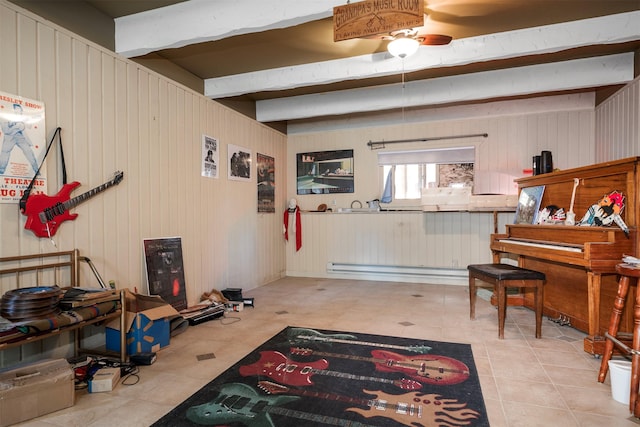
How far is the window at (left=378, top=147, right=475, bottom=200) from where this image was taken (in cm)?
529

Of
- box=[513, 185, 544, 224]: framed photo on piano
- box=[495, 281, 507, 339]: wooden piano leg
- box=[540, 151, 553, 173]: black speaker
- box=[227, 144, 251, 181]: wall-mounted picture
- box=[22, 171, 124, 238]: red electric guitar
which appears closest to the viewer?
box=[22, 171, 124, 238]: red electric guitar

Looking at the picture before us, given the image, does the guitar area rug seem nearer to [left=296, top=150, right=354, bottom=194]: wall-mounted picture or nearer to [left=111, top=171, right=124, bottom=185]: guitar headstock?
[left=111, top=171, right=124, bottom=185]: guitar headstock

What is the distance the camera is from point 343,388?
7.02ft

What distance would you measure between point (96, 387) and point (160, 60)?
3.08 meters

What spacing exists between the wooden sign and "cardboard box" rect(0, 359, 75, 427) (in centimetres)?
274

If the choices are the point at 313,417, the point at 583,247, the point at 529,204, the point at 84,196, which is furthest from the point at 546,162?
the point at 84,196

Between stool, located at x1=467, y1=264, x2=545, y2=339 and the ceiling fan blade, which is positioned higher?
the ceiling fan blade

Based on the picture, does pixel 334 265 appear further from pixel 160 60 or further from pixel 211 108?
pixel 160 60

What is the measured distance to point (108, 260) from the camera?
9.65 feet

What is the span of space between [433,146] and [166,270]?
4.28 m

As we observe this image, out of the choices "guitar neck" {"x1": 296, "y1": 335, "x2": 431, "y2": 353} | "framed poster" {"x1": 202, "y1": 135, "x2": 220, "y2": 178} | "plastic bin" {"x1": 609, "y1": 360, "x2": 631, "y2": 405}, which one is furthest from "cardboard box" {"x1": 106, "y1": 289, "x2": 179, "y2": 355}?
"plastic bin" {"x1": 609, "y1": 360, "x2": 631, "y2": 405}

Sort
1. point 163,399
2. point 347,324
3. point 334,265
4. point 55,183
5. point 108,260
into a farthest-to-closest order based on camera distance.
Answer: point 334,265, point 347,324, point 108,260, point 55,183, point 163,399

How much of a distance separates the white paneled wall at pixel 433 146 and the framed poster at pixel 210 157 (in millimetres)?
2038

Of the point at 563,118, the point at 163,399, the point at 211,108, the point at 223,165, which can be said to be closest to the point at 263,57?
the point at 211,108
